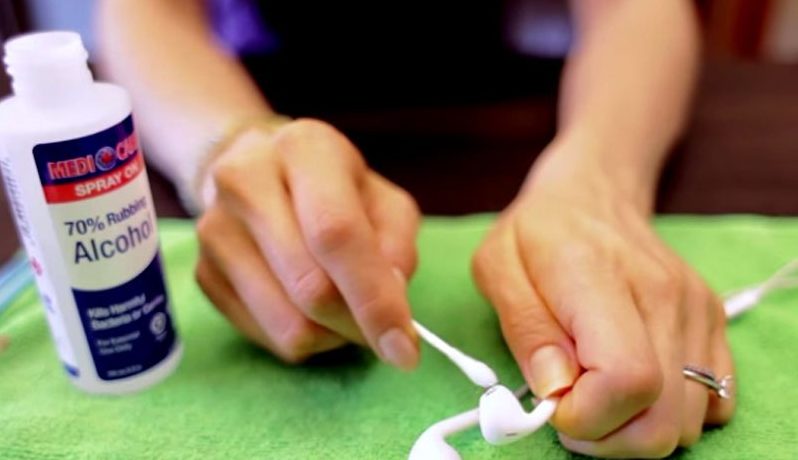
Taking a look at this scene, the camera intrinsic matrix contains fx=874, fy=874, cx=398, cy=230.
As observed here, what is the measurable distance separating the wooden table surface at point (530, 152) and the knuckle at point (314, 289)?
21cm

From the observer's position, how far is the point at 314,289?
42 centimetres

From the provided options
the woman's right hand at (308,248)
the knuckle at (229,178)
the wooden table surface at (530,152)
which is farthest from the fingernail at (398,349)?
the wooden table surface at (530,152)

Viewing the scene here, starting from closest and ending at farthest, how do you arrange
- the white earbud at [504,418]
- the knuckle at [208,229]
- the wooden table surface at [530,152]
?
1. the white earbud at [504,418]
2. the knuckle at [208,229]
3. the wooden table surface at [530,152]

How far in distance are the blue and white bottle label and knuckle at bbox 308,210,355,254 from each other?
88 millimetres

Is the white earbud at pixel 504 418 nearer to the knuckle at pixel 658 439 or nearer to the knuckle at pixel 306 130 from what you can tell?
the knuckle at pixel 658 439

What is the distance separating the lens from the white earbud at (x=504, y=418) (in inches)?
14.1

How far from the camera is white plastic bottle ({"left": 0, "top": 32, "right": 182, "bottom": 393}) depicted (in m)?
A: 0.38

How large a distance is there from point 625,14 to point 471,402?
1.34 feet

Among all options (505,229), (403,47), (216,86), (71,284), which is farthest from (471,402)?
(403,47)

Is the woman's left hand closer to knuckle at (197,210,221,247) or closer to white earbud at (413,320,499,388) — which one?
white earbud at (413,320,499,388)

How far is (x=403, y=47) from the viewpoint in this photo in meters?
0.81

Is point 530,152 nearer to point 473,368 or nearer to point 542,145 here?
point 542,145

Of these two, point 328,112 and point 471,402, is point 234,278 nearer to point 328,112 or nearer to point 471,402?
point 471,402

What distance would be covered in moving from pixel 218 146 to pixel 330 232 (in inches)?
7.1
